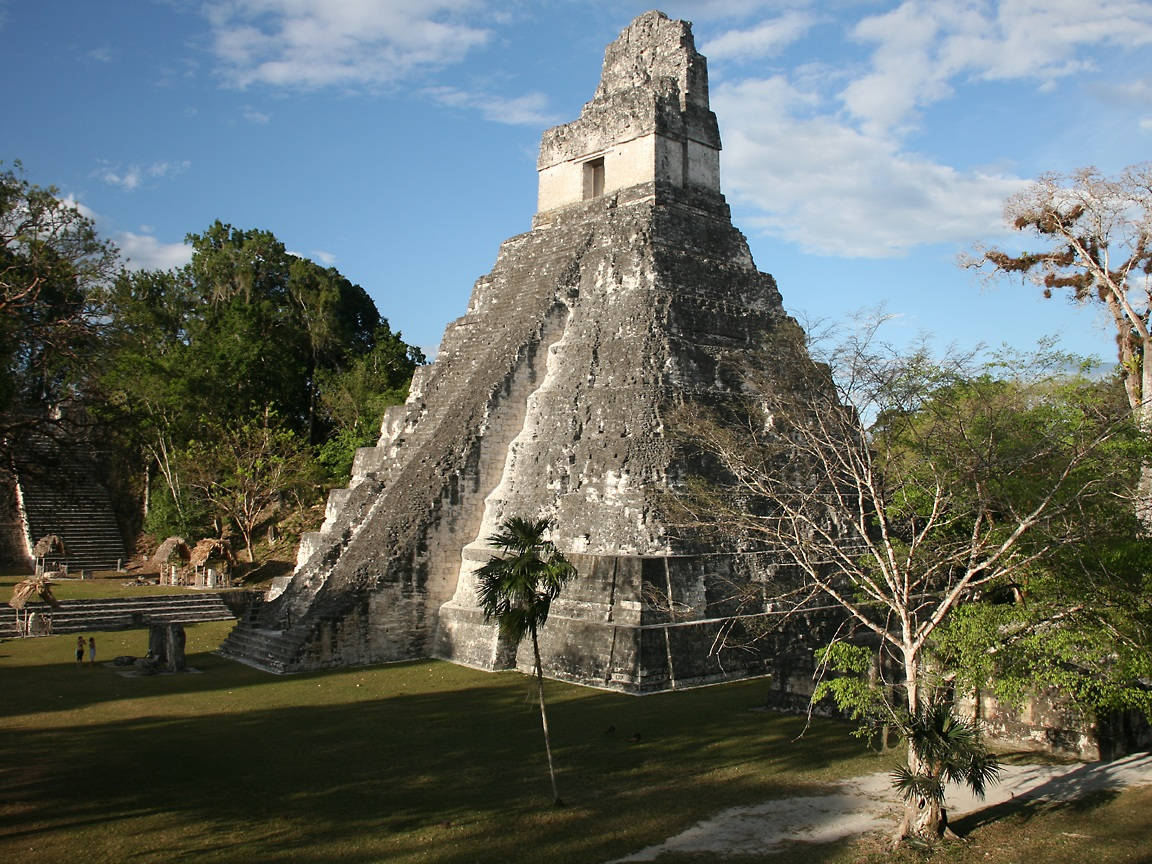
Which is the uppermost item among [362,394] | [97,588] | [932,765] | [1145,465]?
[362,394]

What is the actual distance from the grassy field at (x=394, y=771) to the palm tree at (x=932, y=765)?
0.92 ft

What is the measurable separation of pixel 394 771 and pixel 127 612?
1371 centimetres

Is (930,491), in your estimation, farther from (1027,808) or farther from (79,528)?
(79,528)

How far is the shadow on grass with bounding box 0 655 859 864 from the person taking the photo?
7.41 meters

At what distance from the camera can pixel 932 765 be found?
721 centimetres

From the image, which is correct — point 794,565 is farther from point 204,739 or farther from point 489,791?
point 204,739

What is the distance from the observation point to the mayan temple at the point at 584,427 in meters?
A: 13.3

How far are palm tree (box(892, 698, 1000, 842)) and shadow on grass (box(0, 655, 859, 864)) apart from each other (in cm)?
154

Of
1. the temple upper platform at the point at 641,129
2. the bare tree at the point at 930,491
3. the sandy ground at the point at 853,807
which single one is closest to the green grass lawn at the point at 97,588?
the temple upper platform at the point at 641,129

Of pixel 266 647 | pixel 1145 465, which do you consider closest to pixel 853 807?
pixel 1145 465

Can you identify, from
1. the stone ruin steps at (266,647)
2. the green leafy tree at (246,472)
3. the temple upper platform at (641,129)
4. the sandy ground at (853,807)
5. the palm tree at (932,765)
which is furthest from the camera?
the green leafy tree at (246,472)

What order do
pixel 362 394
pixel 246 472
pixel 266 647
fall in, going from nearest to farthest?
1. pixel 266 647
2. pixel 246 472
3. pixel 362 394

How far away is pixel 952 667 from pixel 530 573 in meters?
4.15

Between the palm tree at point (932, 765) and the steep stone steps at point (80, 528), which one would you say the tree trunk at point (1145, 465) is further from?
the steep stone steps at point (80, 528)
